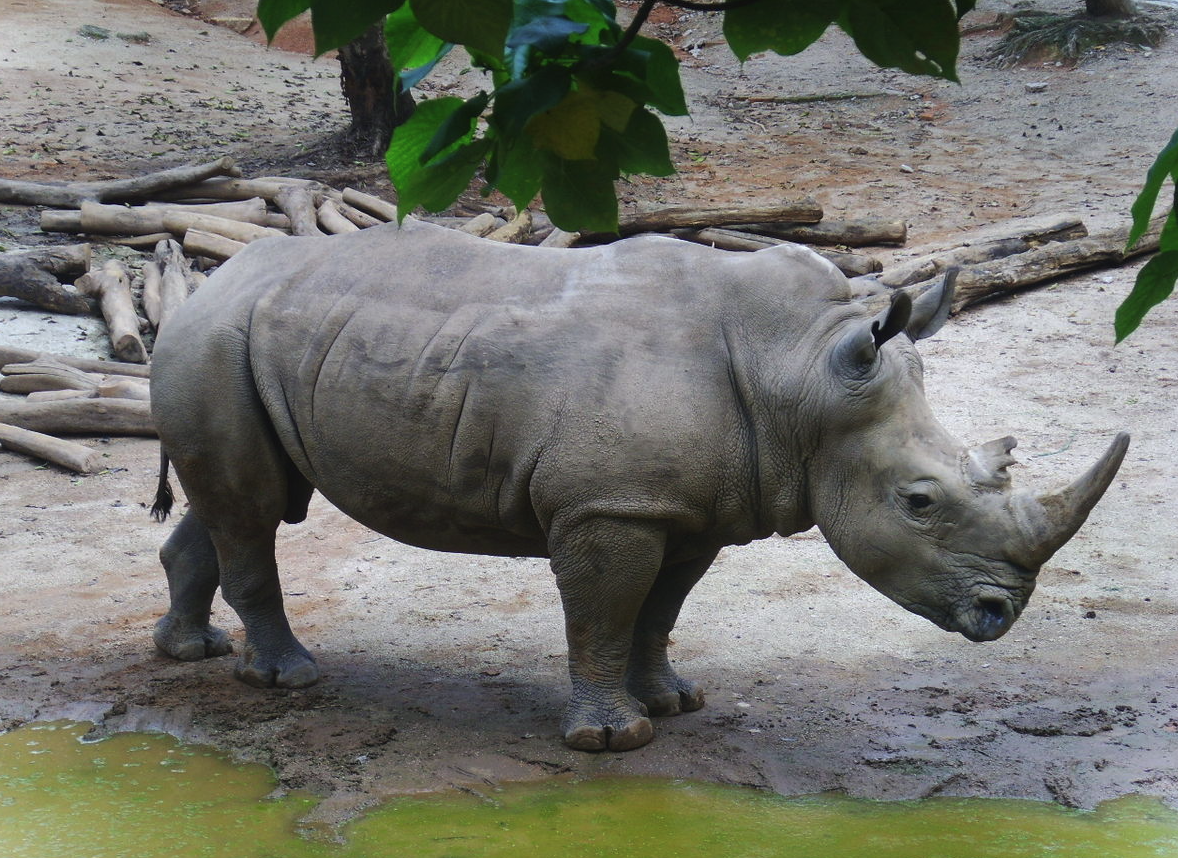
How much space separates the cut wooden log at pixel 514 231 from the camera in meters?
11.8

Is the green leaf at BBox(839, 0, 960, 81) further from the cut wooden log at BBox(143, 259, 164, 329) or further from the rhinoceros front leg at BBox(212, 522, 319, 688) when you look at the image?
the cut wooden log at BBox(143, 259, 164, 329)

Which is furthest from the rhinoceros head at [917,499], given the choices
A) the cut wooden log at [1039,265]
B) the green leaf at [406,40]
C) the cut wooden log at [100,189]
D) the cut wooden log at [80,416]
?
the cut wooden log at [100,189]

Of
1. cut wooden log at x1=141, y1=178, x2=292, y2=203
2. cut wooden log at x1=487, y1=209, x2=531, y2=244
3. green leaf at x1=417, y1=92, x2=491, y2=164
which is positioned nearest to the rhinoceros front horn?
green leaf at x1=417, y1=92, x2=491, y2=164

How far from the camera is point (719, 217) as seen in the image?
12.1 metres

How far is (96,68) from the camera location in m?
18.7

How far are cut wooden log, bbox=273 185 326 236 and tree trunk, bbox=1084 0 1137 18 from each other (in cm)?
1294

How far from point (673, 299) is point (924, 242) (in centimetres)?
825

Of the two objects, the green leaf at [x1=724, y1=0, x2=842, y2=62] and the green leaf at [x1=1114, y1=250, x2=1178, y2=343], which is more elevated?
the green leaf at [x1=724, y1=0, x2=842, y2=62]

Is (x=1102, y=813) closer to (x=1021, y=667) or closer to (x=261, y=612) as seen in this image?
(x=1021, y=667)

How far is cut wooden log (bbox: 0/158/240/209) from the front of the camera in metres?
12.4

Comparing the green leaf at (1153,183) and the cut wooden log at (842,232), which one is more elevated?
the green leaf at (1153,183)

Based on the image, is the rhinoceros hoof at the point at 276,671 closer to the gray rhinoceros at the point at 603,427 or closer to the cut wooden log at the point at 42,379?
the gray rhinoceros at the point at 603,427

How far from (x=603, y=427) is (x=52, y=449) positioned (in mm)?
5262

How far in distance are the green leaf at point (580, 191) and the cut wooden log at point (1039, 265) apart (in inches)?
358
